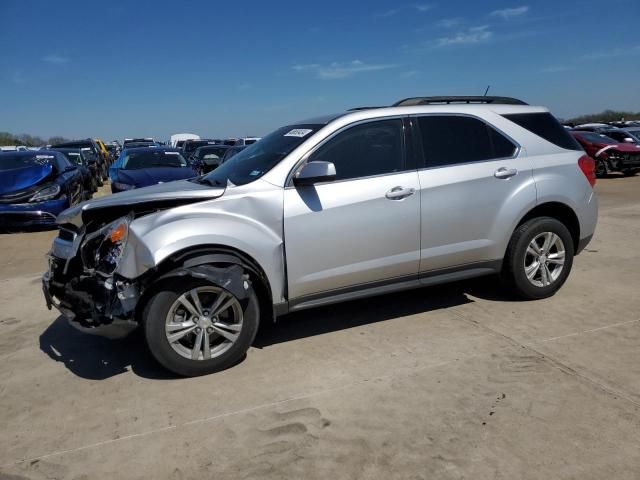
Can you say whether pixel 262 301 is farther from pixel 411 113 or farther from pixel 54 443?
pixel 411 113

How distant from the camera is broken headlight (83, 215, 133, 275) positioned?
366cm

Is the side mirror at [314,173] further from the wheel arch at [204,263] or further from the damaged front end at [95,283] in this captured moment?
the damaged front end at [95,283]

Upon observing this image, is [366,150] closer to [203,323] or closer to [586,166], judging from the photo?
[203,323]

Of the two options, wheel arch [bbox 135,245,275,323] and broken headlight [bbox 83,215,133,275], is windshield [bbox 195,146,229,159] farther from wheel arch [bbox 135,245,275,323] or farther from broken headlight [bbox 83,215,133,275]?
wheel arch [bbox 135,245,275,323]

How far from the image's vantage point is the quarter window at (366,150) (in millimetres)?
4164

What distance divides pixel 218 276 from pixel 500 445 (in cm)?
202

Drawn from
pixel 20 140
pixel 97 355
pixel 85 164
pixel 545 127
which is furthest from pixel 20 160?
pixel 20 140

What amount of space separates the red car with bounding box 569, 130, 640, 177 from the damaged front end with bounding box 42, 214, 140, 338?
56.7ft

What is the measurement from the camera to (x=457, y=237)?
4.48 m

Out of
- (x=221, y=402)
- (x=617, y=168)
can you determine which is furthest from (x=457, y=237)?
(x=617, y=168)

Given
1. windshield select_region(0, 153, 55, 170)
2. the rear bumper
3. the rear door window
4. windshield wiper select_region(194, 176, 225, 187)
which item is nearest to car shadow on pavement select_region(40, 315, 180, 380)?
windshield wiper select_region(194, 176, 225, 187)

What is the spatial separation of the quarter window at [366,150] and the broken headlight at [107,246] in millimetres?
1485

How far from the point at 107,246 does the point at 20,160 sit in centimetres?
845

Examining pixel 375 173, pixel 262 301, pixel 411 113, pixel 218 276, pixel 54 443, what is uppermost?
pixel 411 113
